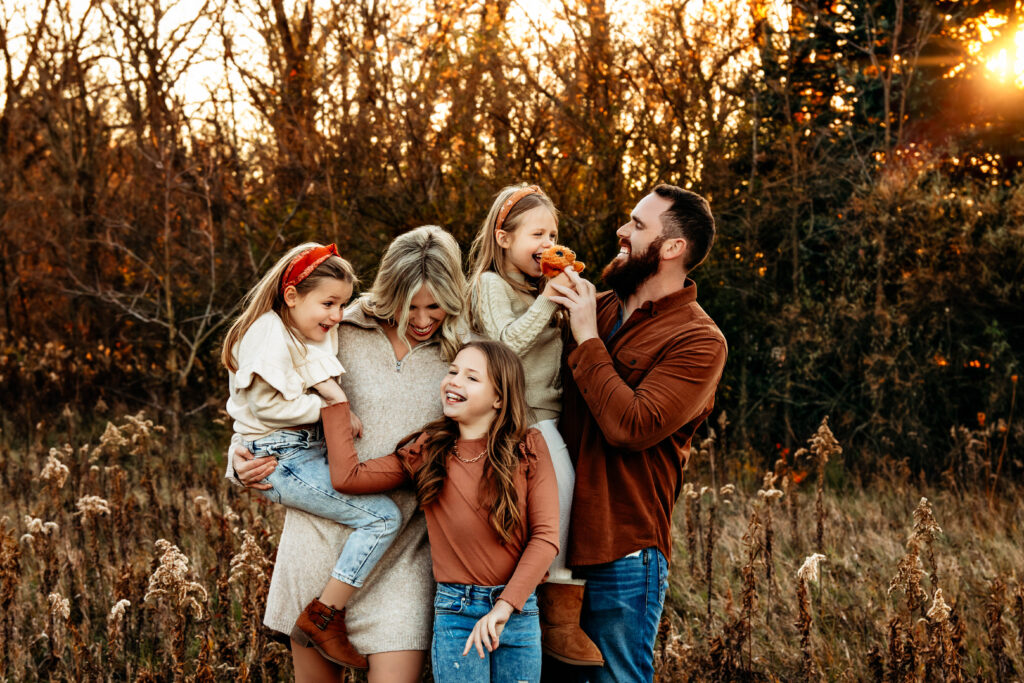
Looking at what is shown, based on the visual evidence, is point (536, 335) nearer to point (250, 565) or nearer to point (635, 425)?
point (635, 425)

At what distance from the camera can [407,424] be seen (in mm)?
3242

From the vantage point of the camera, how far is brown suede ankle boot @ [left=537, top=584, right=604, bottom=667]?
3.03 meters

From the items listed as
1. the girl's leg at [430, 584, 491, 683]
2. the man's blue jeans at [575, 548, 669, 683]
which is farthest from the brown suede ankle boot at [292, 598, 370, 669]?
the man's blue jeans at [575, 548, 669, 683]

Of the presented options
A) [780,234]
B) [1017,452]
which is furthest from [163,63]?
[1017,452]

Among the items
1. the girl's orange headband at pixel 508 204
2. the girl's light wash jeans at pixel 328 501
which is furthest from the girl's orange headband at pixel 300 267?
the girl's orange headband at pixel 508 204

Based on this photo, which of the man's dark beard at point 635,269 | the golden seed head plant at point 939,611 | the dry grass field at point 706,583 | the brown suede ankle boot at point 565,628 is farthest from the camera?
the dry grass field at point 706,583

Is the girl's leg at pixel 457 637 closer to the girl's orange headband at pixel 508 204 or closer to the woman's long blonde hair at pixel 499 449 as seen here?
the woman's long blonde hair at pixel 499 449

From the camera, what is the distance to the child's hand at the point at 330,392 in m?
3.12

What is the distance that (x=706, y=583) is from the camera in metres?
5.94

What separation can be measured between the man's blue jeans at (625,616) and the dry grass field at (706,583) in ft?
3.11

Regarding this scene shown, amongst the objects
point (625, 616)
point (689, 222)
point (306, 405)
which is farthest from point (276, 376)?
point (689, 222)

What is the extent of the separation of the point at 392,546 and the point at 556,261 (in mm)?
1155

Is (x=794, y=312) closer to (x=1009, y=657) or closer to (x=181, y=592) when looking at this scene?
(x=1009, y=657)

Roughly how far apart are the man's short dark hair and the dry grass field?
1370 mm
